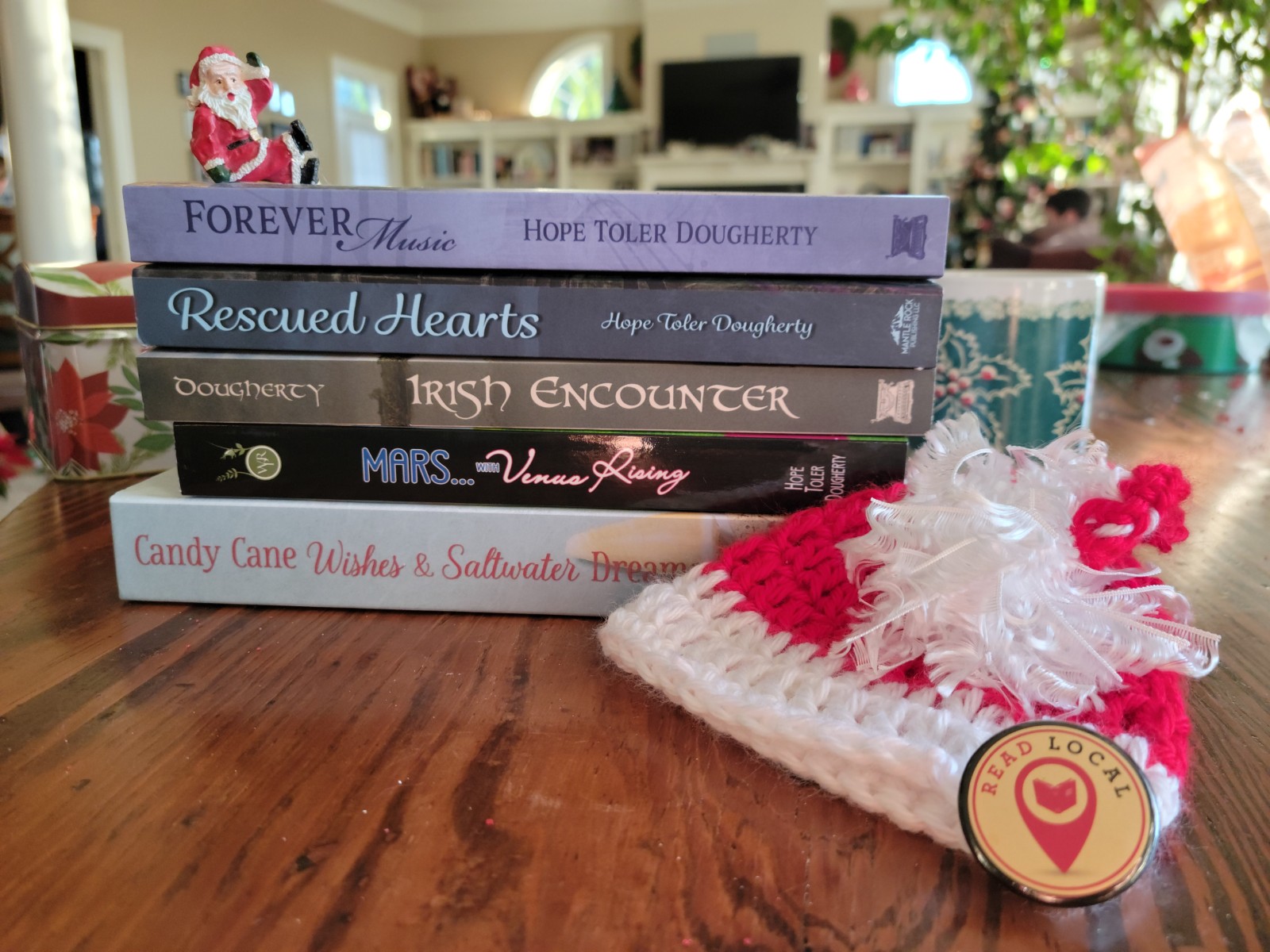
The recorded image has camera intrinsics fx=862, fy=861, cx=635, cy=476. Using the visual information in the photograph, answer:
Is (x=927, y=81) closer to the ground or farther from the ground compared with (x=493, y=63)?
closer to the ground

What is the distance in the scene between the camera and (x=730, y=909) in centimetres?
24

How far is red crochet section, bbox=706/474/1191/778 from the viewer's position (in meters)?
0.30

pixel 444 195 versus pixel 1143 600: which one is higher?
pixel 444 195

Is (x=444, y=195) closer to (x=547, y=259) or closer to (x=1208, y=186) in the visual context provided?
(x=547, y=259)

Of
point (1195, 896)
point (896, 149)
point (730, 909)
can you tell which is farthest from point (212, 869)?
point (896, 149)

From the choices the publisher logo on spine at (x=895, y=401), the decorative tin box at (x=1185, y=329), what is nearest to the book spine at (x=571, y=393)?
the publisher logo on spine at (x=895, y=401)

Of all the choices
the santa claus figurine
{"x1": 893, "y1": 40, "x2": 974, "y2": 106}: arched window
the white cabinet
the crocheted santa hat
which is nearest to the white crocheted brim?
the crocheted santa hat

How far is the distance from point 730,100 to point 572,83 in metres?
1.15

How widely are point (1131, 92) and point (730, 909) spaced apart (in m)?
2.47

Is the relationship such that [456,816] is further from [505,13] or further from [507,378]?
[505,13]

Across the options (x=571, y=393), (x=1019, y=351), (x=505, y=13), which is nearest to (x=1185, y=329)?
(x=1019, y=351)

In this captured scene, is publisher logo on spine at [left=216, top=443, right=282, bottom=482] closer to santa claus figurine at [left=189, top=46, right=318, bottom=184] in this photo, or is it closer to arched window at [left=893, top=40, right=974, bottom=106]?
santa claus figurine at [left=189, top=46, right=318, bottom=184]

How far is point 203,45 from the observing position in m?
3.24

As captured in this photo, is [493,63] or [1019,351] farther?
→ [493,63]
